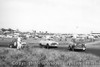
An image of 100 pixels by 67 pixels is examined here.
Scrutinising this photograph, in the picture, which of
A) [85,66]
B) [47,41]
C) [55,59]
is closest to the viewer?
[85,66]

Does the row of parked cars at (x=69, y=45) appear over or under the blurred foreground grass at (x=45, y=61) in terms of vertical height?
over

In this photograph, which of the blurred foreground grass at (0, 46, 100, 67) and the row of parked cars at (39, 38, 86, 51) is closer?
the blurred foreground grass at (0, 46, 100, 67)

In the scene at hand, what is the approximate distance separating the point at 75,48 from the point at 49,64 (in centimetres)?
826

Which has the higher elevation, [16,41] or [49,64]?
[16,41]

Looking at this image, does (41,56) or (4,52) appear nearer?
(41,56)

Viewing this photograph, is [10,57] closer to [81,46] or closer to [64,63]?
[64,63]

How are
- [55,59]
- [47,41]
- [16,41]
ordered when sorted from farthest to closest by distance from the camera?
[47,41]
[16,41]
[55,59]

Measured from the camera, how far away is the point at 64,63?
1171 cm

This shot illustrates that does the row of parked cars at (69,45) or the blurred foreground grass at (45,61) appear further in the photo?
the row of parked cars at (69,45)

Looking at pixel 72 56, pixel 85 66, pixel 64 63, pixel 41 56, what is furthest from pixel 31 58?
pixel 85 66

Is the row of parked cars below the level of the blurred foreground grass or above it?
above

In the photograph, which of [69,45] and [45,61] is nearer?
[45,61]

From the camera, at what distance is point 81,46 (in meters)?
19.2

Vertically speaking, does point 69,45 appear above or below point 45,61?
above
